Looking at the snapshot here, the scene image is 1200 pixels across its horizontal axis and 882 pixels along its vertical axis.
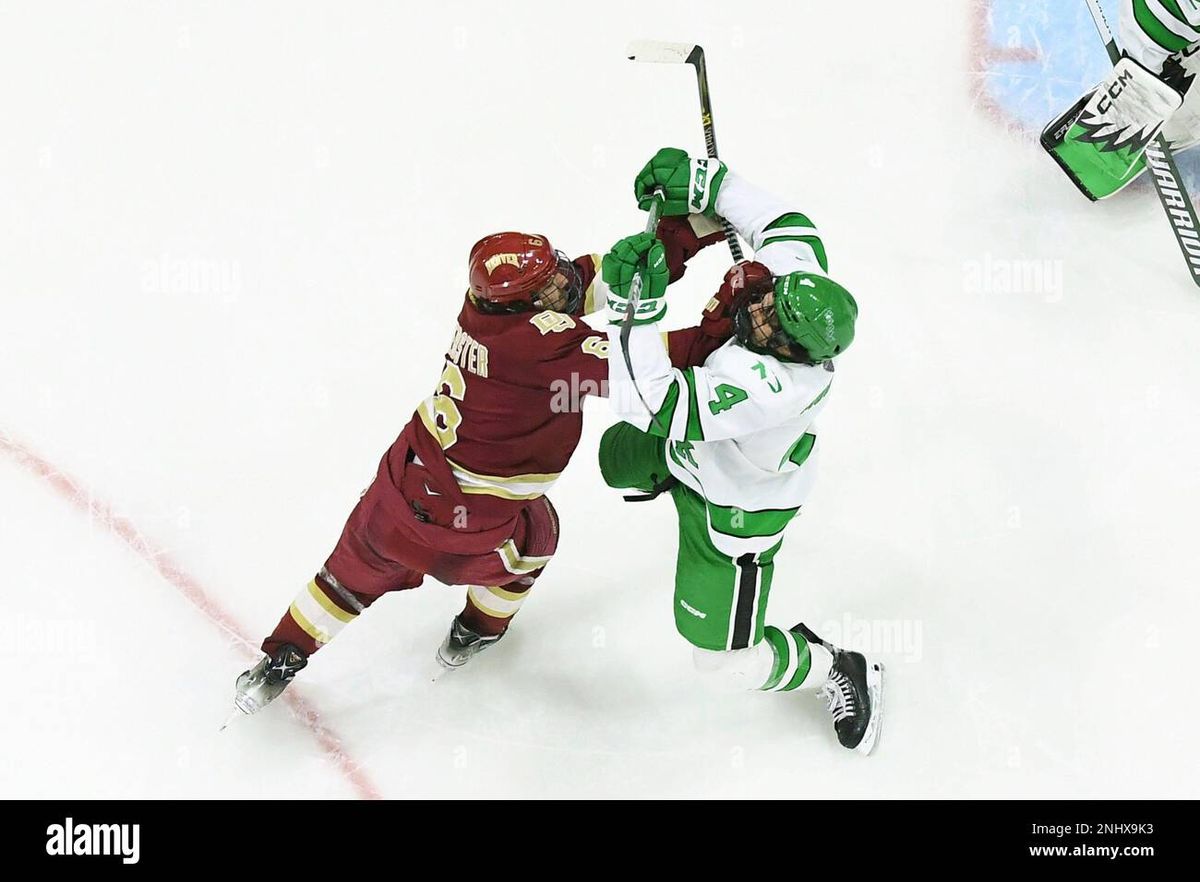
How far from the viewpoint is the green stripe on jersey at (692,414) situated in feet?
9.48

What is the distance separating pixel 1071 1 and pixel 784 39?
3.61ft

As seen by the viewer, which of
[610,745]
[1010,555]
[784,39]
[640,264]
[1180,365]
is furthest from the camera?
[784,39]

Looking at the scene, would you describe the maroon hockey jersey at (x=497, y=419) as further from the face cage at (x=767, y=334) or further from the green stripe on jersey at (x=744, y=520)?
the green stripe on jersey at (x=744, y=520)

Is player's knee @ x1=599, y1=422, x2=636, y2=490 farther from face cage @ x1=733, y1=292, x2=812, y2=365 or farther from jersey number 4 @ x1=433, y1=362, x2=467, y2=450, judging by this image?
face cage @ x1=733, y1=292, x2=812, y2=365

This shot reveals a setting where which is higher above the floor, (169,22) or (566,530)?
(169,22)

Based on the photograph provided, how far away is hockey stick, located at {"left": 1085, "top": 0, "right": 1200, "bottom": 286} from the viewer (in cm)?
487

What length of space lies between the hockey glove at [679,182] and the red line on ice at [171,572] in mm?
1575

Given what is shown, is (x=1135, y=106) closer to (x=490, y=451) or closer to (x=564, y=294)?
(x=564, y=294)

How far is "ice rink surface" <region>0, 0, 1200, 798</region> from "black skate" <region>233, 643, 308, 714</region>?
15 cm

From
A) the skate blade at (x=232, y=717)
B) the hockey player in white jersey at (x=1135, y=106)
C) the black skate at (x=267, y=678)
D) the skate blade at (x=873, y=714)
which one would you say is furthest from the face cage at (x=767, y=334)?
the hockey player in white jersey at (x=1135, y=106)

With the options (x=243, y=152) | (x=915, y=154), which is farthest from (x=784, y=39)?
(x=243, y=152)

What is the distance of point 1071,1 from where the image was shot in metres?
5.63

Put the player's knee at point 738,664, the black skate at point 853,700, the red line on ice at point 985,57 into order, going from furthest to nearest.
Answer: the red line on ice at point 985,57, the black skate at point 853,700, the player's knee at point 738,664

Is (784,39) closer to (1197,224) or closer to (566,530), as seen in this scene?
(1197,224)
